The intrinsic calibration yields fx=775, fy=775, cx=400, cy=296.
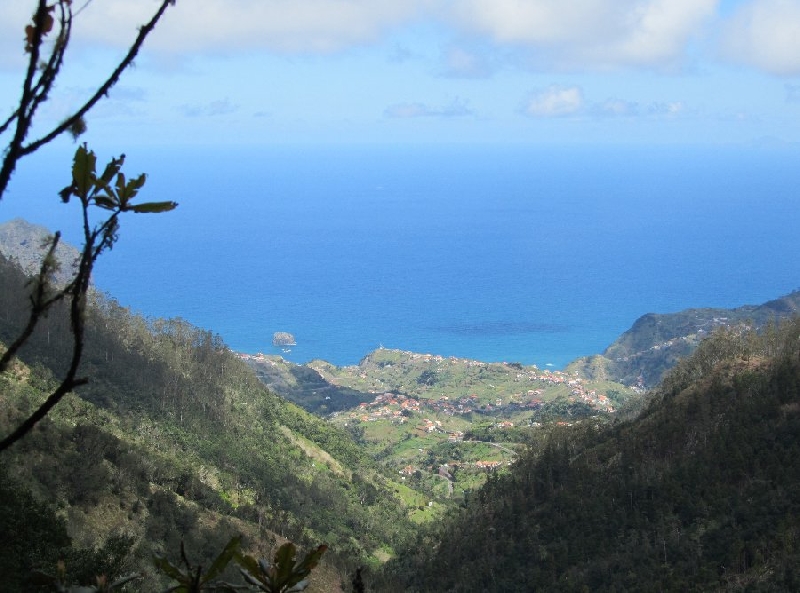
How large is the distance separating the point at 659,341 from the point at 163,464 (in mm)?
83250

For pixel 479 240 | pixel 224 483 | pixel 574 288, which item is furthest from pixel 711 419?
pixel 479 240

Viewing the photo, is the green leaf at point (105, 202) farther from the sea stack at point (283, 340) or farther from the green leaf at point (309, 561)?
the sea stack at point (283, 340)

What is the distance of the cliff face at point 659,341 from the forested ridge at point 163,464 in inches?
2006

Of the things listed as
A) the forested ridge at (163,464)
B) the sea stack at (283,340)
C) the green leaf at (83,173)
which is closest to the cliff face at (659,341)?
the sea stack at (283,340)

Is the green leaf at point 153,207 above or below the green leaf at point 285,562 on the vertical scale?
above

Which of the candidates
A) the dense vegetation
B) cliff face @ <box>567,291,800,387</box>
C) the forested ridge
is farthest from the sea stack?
the dense vegetation

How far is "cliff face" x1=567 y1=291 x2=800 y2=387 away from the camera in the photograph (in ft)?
319

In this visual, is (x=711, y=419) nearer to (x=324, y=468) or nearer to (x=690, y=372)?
(x=690, y=372)

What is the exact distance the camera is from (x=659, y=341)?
344 feet

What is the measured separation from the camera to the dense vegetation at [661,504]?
28.1 meters

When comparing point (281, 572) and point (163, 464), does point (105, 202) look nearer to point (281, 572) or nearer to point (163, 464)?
point (281, 572)

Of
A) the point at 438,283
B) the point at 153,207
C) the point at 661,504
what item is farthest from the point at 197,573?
the point at 438,283

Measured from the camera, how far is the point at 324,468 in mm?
54219

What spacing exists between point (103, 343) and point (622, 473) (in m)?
32.4
